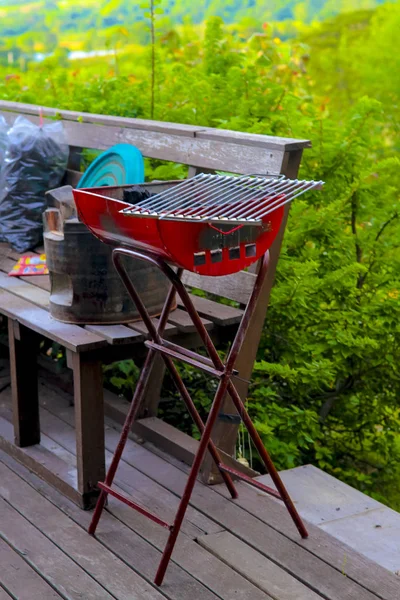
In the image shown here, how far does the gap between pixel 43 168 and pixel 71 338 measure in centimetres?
150

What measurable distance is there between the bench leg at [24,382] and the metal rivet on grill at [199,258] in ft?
3.51

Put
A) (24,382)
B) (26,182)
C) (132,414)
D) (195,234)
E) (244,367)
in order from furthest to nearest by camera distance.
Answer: (26,182) < (24,382) < (244,367) < (132,414) < (195,234)

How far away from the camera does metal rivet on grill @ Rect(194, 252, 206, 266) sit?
232 centimetres

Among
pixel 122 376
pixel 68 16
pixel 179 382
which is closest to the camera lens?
pixel 179 382

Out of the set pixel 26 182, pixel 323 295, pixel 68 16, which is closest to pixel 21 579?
pixel 323 295

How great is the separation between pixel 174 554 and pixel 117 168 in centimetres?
149

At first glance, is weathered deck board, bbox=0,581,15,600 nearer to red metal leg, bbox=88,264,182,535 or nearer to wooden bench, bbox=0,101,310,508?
red metal leg, bbox=88,264,182,535

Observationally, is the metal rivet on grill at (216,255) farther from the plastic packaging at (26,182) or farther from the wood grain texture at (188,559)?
the plastic packaging at (26,182)

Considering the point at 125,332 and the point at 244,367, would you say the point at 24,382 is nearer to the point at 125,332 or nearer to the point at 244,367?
the point at 125,332

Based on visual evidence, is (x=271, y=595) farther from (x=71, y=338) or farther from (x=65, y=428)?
(x=65, y=428)

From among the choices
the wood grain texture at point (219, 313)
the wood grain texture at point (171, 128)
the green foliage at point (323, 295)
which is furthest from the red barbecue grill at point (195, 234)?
the green foliage at point (323, 295)

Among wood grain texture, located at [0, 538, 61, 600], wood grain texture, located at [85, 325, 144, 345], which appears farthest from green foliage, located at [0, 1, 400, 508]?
wood grain texture, located at [0, 538, 61, 600]

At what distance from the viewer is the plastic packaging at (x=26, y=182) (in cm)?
404

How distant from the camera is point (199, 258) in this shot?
91.4 inches
